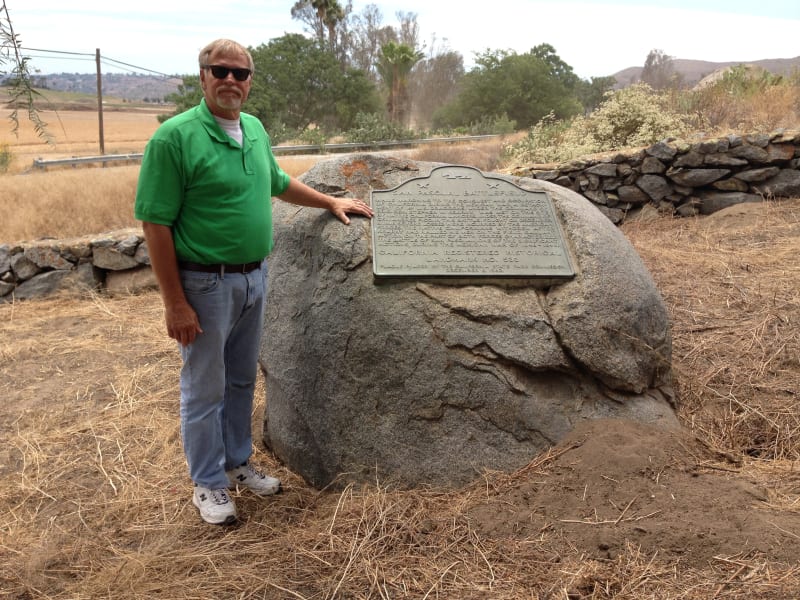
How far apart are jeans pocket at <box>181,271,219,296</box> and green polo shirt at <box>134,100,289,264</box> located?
6 centimetres

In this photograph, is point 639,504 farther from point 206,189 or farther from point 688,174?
point 688,174

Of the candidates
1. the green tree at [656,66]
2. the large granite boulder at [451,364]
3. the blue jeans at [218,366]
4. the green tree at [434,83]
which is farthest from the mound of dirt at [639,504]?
the green tree at [656,66]

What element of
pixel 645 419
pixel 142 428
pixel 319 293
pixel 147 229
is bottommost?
pixel 142 428

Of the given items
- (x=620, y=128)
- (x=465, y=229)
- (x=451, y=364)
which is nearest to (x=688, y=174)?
(x=620, y=128)

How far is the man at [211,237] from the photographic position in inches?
90.5

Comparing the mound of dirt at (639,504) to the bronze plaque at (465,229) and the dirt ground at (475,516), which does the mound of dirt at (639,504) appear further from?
the bronze plaque at (465,229)

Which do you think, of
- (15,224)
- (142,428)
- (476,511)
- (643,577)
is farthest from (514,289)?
(15,224)

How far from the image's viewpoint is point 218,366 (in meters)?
2.58

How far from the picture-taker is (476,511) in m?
2.62

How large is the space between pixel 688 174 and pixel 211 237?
6.75 meters

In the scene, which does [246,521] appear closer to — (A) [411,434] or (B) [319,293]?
(A) [411,434]

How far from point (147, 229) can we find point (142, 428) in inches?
78.0

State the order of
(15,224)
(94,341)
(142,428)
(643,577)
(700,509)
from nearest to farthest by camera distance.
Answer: (643,577)
(700,509)
(142,428)
(94,341)
(15,224)

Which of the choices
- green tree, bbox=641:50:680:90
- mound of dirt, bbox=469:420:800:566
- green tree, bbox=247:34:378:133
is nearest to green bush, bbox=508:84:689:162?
mound of dirt, bbox=469:420:800:566
